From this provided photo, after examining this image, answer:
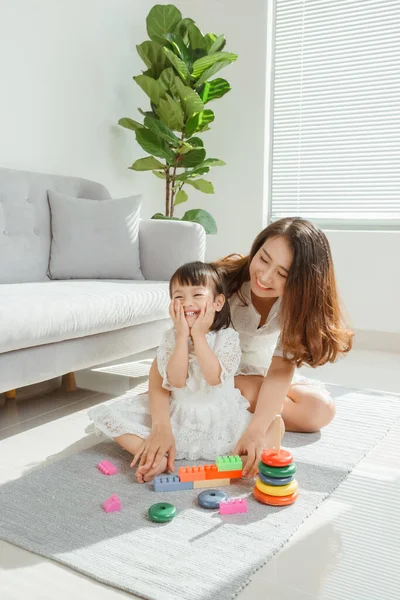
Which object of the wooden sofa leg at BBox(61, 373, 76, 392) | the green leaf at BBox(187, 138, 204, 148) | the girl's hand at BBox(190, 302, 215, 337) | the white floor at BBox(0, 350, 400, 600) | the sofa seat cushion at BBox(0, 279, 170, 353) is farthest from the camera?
the green leaf at BBox(187, 138, 204, 148)

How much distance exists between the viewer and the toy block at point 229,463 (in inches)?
55.3

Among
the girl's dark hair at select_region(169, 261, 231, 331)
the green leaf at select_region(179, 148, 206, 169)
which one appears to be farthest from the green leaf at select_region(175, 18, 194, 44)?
the girl's dark hair at select_region(169, 261, 231, 331)

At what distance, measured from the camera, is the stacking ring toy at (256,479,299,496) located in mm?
1311

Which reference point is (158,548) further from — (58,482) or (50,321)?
(50,321)

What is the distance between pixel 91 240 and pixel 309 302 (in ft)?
4.20

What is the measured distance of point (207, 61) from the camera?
10.0 feet

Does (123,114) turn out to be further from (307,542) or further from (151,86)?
(307,542)

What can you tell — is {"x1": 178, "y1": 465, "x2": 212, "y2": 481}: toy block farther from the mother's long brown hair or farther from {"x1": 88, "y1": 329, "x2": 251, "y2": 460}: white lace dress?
the mother's long brown hair

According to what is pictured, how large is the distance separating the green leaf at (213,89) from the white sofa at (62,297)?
35.3 inches

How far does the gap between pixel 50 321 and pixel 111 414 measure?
35cm

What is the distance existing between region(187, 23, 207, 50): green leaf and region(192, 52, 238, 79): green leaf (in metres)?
0.13

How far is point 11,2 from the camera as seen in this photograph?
274cm

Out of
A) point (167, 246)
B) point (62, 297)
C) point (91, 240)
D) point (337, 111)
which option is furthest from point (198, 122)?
point (62, 297)

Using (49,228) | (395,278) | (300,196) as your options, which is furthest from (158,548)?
(300,196)
